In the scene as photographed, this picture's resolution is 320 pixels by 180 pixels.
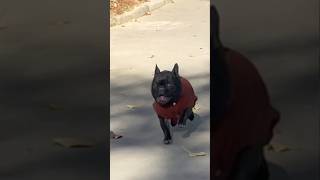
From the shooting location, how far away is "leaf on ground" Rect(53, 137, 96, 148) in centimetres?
293

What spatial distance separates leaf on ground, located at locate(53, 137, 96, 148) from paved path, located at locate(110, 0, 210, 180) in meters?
0.39

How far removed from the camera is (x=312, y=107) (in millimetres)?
2740

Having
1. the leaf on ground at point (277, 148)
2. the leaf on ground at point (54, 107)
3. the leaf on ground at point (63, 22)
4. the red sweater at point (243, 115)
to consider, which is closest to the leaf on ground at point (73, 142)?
the leaf on ground at point (54, 107)

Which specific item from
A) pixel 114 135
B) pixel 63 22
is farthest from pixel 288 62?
pixel 114 135

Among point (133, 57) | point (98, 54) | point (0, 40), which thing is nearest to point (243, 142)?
point (98, 54)

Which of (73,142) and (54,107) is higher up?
(54,107)

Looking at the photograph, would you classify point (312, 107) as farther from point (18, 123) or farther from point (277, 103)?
point (18, 123)

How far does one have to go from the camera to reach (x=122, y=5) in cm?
772

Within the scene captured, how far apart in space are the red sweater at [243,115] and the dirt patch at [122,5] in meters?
4.92

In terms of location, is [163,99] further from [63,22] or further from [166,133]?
[63,22]

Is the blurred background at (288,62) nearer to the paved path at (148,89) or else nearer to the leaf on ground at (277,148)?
the leaf on ground at (277,148)

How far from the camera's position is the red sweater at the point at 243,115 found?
246 cm

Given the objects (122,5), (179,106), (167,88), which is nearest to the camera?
(167,88)

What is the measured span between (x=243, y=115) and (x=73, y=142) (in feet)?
2.79
